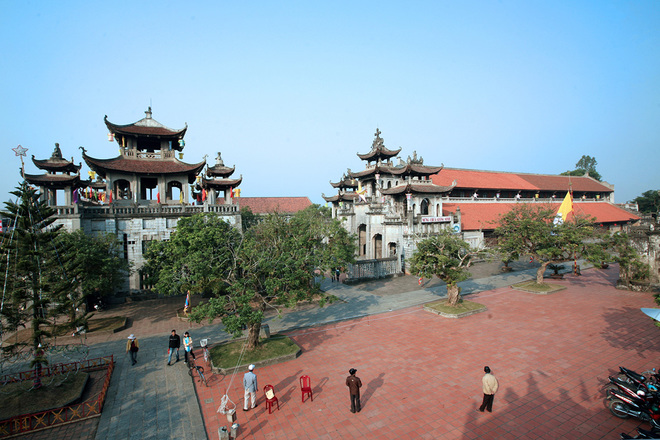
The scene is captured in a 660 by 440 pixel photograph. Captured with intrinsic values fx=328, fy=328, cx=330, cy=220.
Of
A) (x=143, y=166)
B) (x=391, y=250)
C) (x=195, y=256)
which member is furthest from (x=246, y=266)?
(x=391, y=250)

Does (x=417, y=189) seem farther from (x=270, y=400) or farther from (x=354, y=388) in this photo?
(x=270, y=400)

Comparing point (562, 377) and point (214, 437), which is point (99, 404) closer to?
point (214, 437)

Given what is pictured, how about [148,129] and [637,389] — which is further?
[148,129]

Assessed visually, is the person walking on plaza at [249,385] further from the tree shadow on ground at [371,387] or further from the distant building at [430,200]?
the distant building at [430,200]

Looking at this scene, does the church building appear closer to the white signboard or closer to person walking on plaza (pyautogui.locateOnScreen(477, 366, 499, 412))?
the white signboard

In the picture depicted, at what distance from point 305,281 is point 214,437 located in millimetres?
7661

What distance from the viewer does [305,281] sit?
15750 millimetres

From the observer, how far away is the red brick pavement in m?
9.07

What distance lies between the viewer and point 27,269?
1134 centimetres

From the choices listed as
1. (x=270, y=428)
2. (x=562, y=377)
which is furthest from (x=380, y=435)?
(x=562, y=377)

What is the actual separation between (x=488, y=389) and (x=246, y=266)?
946 centimetres

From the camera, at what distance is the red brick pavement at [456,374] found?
907cm

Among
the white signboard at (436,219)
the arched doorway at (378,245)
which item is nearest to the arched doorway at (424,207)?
the white signboard at (436,219)

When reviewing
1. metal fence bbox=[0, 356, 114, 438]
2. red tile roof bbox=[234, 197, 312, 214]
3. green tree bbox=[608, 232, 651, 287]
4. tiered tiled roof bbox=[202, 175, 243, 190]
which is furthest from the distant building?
red tile roof bbox=[234, 197, 312, 214]
